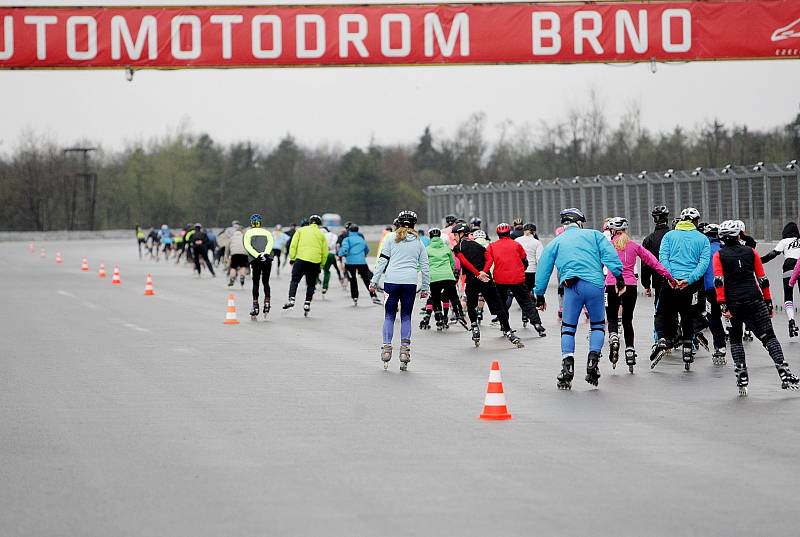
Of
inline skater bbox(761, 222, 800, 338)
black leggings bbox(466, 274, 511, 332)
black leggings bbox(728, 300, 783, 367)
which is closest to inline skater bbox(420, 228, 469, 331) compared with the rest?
black leggings bbox(466, 274, 511, 332)

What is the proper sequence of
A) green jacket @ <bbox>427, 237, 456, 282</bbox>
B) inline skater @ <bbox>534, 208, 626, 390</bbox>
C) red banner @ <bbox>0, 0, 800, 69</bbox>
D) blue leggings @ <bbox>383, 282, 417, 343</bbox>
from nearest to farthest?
inline skater @ <bbox>534, 208, 626, 390</bbox> < blue leggings @ <bbox>383, 282, 417, 343</bbox> < green jacket @ <bbox>427, 237, 456, 282</bbox> < red banner @ <bbox>0, 0, 800, 69</bbox>

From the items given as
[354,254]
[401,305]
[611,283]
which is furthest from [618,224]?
[354,254]

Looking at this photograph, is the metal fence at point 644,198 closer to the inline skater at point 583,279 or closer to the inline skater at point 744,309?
the inline skater at point 583,279

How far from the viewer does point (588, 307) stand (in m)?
13.0

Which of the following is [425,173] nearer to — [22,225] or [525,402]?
[22,225]

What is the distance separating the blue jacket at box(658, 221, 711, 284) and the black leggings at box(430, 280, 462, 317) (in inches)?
210

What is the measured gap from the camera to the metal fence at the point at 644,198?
26.4 meters

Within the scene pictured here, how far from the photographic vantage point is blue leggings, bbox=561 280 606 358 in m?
12.9

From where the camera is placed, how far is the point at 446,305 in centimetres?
2131

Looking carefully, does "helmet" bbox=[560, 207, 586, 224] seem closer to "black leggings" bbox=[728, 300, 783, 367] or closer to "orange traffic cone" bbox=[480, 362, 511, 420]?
"black leggings" bbox=[728, 300, 783, 367]

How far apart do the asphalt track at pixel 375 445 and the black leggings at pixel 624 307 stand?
0.50m

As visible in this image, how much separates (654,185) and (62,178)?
367 ft

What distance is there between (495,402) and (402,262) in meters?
Answer: 4.70

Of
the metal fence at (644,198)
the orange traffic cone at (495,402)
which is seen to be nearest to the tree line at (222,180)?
the metal fence at (644,198)
